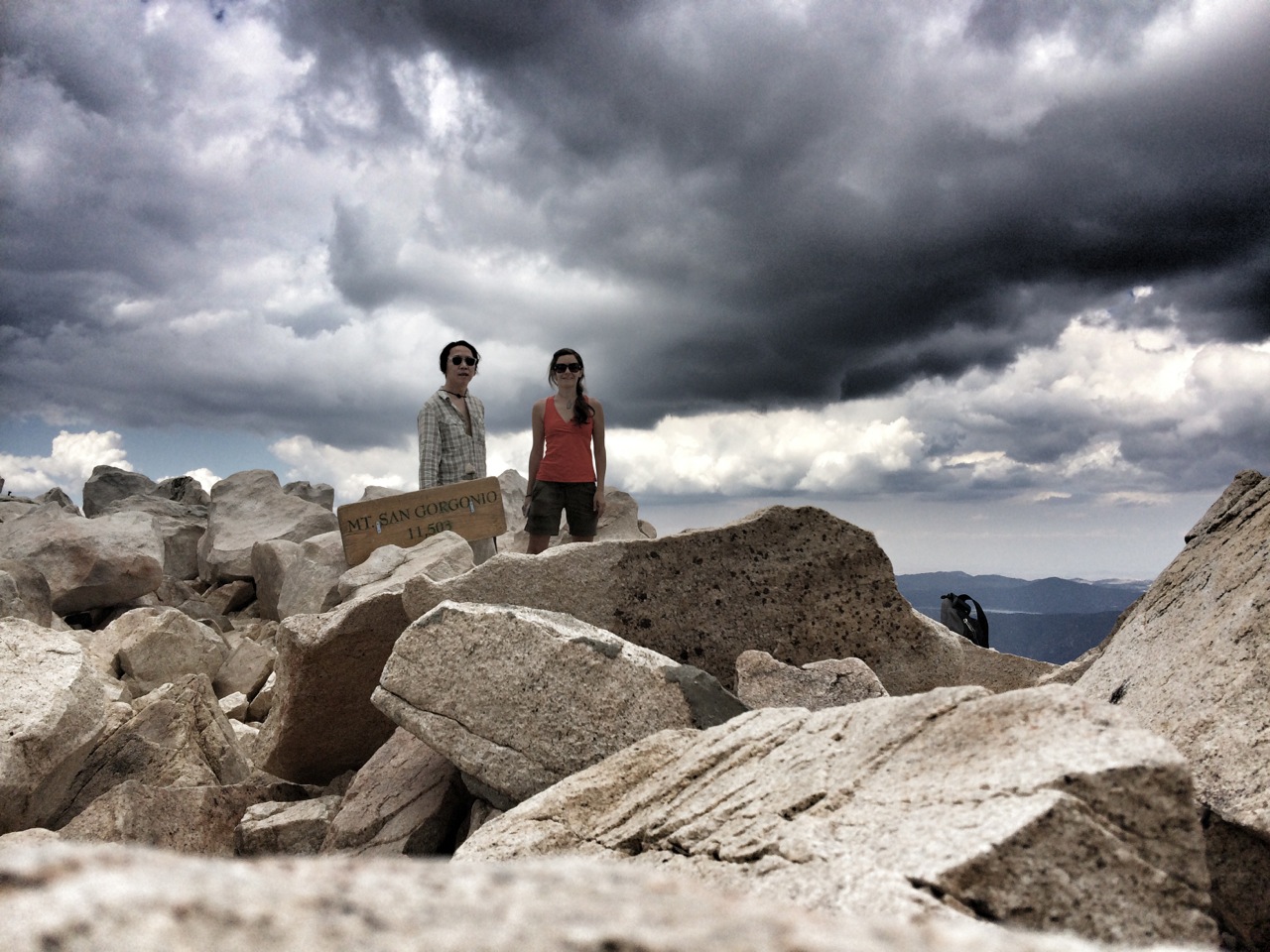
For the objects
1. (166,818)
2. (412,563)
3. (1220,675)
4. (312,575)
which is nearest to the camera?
(1220,675)

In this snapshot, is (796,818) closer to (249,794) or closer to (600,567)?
(600,567)

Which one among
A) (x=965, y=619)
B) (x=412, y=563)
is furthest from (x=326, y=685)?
(x=965, y=619)

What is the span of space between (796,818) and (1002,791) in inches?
22.1

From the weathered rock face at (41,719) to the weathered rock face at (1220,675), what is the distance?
510 cm

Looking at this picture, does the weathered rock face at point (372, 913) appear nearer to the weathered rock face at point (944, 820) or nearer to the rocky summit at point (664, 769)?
the rocky summit at point (664, 769)

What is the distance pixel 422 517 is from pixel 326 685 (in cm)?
437

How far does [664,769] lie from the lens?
10.6 ft

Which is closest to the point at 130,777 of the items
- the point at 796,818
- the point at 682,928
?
the point at 796,818

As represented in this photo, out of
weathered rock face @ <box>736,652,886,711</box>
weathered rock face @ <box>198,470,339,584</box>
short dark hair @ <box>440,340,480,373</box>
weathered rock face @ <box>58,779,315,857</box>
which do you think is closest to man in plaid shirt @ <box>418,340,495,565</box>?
short dark hair @ <box>440,340,480,373</box>

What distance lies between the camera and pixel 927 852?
2.01 metres

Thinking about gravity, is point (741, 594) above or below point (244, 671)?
above

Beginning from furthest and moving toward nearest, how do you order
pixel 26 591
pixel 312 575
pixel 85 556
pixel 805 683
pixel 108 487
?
pixel 108 487, pixel 85 556, pixel 312 575, pixel 26 591, pixel 805 683

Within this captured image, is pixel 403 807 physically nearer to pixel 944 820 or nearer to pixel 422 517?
pixel 944 820

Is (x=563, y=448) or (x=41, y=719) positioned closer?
(x=41, y=719)
